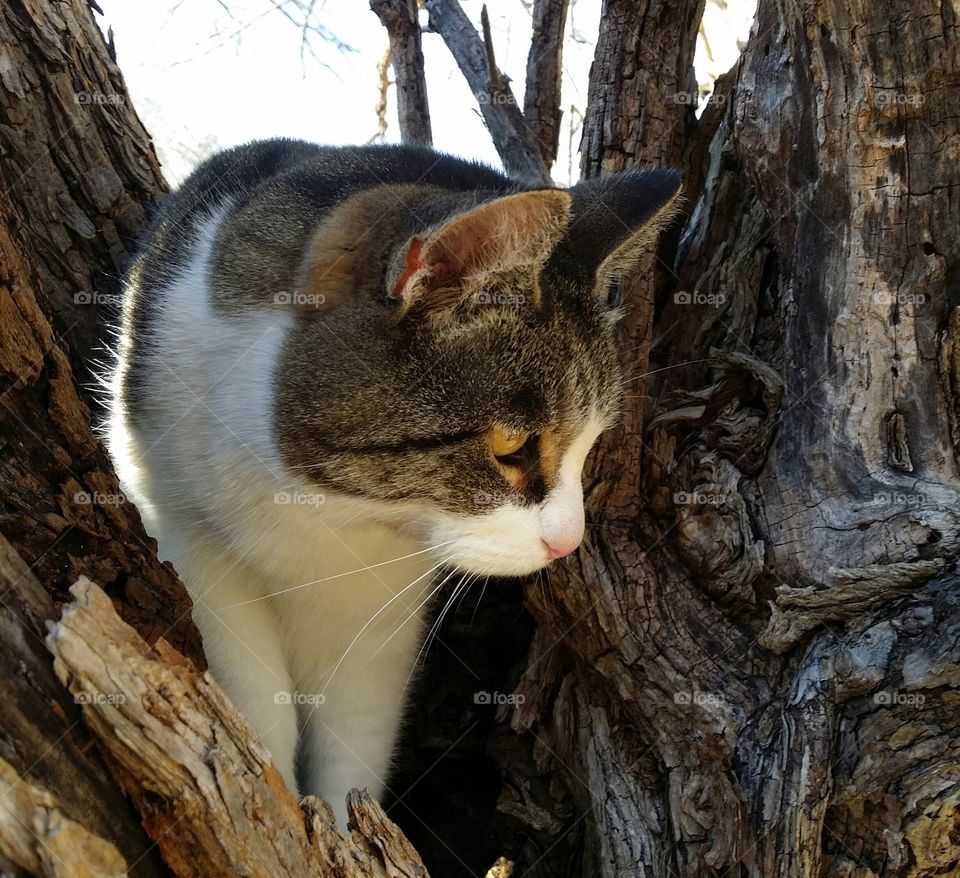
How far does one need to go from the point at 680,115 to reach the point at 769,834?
2202 millimetres

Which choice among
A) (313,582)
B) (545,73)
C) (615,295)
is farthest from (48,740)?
(545,73)

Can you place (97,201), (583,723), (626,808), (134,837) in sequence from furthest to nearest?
1. (97,201)
2. (583,723)
3. (626,808)
4. (134,837)

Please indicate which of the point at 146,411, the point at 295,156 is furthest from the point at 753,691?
the point at 295,156

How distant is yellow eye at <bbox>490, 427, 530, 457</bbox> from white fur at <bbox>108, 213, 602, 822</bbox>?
0.14 m

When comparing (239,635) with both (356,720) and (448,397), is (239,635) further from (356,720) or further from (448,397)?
(448,397)

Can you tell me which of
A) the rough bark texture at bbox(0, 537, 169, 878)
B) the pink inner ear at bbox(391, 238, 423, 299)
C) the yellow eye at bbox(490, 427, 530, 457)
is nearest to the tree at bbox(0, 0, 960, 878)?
the rough bark texture at bbox(0, 537, 169, 878)

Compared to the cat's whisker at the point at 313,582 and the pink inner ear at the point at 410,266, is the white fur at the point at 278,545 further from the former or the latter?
the pink inner ear at the point at 410,266

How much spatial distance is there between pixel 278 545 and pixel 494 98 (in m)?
1.95

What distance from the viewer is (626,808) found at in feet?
8.65

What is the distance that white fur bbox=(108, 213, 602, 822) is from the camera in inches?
92.8

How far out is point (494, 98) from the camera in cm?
358

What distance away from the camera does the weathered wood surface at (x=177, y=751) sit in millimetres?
1548

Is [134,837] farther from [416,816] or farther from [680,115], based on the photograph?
[680,115]

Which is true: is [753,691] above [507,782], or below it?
above
